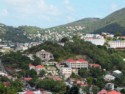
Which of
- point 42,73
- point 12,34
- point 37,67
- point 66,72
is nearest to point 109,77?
point 66,72

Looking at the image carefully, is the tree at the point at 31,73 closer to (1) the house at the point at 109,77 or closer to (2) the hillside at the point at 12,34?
(1) the house at the point at 109,77

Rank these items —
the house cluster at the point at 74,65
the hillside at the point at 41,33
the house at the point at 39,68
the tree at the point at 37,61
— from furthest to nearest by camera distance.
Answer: the hillside at the point at 41,33, the tree at the point at 37,61, the house cluster at the point at 74,65, the house at the point at 39,68

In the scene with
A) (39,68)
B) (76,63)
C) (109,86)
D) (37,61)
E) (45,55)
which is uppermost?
(45,55)

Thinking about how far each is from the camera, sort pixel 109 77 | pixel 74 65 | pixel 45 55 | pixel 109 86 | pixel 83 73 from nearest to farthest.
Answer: pixel 109 86, pixel 109 77, pixel 83 73, pixel 74 65, pixel 45 55

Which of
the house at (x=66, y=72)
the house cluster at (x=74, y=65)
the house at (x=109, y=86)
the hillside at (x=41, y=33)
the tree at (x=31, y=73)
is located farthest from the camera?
the hillside at (x=41, y=33)

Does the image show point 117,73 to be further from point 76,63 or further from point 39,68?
point 39,68

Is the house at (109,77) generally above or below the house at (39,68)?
below

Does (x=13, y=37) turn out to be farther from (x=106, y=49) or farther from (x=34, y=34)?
(x=106, y=49)

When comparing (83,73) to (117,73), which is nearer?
(83,73)

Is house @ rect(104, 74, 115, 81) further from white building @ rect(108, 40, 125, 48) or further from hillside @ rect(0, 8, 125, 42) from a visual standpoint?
hillside @ rect(0, 8, 125, 42)

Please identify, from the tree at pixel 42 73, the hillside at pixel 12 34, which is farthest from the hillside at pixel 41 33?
the tree at pixel 42 73

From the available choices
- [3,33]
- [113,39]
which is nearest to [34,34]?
[3,33]

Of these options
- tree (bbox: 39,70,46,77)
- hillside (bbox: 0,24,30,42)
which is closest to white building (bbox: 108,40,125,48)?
tree (bbox: 39,70,46,77)
